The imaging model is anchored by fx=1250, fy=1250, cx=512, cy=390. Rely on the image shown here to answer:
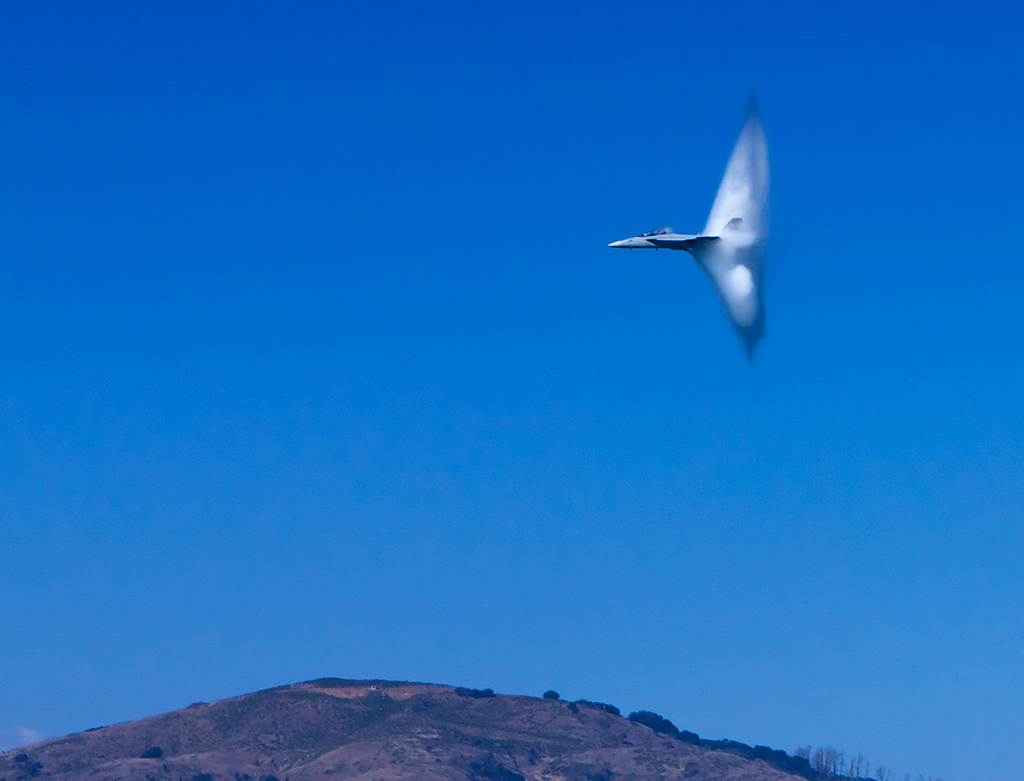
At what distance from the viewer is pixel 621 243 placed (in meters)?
148

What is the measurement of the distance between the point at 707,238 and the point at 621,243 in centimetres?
1096

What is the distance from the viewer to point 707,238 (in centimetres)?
14200
